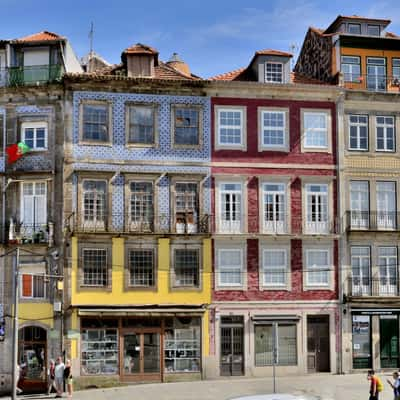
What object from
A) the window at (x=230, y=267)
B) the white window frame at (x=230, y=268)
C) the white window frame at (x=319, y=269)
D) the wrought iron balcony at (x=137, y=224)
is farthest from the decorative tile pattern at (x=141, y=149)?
the white window frame at (x=319, y=269)

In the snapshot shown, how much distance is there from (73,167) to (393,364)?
1792cm

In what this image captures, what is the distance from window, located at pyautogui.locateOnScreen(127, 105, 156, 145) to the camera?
1444 inches

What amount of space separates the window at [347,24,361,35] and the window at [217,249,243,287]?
43.7 feet

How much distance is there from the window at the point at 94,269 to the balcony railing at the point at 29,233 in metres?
1.76

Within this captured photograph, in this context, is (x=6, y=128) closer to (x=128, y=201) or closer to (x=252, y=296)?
(x=128, y=201)

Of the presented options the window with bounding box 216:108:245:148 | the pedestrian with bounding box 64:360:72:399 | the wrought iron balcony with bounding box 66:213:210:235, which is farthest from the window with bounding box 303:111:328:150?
the pedestrian with bounding box 64:360:72:399

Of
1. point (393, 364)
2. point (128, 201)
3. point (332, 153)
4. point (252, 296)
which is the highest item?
point (332, 153)

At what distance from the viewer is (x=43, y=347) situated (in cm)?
3544

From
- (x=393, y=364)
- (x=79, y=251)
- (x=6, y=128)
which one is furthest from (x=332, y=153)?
(x=6, y=128)

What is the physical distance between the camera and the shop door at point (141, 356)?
35.3 metres

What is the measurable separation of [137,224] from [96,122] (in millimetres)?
5097

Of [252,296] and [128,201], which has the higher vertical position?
[128,201]

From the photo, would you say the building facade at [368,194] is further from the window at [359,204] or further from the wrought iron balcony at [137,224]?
the wrought iron balcony at [137,224]

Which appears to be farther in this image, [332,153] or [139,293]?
[332,153]
